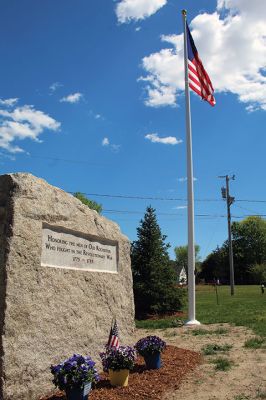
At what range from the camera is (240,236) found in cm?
8938

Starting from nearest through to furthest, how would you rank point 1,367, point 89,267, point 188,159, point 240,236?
point 1,367, point 89,267, point 188,159, point 240,236

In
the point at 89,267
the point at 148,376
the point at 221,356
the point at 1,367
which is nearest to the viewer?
the point at 1,367

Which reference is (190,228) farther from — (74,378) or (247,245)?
(247,245)

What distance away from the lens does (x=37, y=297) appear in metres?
6.04

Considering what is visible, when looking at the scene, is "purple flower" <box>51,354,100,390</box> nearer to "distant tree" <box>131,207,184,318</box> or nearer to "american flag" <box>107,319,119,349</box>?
"american flag" <box>107,319,119,349</box>

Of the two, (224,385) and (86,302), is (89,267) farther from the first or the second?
(224,385)

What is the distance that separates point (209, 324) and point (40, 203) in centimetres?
905

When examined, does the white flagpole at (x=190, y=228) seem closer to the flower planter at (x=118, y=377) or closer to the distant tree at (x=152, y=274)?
the distant tree at (x=152, y=274)

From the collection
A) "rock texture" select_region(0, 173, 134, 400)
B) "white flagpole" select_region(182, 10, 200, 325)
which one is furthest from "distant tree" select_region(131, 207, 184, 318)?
"rock texture" select_region(0, 173, 134, 400)

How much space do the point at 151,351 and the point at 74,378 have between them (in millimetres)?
2320

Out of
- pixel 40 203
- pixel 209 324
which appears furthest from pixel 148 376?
pixel 209 324

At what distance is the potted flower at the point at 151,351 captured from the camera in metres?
7.39

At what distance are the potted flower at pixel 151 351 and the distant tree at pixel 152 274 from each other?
35.0ft

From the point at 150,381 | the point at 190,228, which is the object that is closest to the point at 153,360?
the point at 150,381
